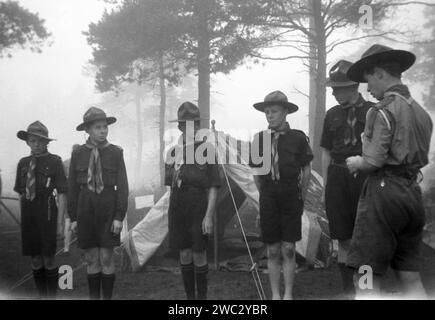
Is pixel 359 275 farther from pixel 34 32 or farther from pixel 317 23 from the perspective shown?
pixel 34 32

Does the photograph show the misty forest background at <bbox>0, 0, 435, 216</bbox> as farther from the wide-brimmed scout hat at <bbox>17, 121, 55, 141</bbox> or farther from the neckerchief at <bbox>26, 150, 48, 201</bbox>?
the neckerchief at <bbox>26, 150, 48, 201</bbox>

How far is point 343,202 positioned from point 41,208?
3.05 m

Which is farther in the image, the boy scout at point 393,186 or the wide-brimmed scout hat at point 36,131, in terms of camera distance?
the wide-brimmed scout hat at point 36,131

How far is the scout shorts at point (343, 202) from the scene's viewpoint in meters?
3.34

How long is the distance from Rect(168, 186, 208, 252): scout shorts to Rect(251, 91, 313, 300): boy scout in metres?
0.61

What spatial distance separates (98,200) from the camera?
3.55 metres

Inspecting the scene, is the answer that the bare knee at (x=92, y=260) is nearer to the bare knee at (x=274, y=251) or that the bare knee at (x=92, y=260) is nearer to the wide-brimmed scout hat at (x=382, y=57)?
the bare knee at (x=274, y=251)

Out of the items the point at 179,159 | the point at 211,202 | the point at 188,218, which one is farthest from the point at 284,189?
the point at 179,159

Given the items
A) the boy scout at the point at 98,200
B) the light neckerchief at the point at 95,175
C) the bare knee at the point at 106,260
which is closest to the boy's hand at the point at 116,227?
the boy scout at the point at 98,200

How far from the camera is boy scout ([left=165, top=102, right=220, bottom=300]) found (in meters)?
3.65

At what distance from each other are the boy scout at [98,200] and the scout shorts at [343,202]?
6.60 feet

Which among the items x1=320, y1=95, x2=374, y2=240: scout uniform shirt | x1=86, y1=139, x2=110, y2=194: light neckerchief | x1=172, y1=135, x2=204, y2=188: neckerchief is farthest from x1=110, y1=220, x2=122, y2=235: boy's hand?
x1=320, y1=95, x2=374, y2=240: scout uniform shirt

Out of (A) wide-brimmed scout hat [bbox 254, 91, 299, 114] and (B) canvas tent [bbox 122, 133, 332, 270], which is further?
(B) canvas tent [bbox 122, 133, 332, 270]

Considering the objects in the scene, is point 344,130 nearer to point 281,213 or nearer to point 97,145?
point 281,213
